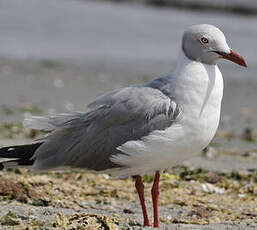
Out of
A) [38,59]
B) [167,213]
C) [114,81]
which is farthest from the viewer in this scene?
[38,59]

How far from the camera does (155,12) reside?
27578mm

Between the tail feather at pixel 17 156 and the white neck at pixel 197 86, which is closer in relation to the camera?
the white neck at pixel 197 86

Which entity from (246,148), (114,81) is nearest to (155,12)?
(114,81)

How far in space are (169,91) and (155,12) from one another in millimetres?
23244

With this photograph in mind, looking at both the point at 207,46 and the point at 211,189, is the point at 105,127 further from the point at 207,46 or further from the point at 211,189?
the point at 211,189

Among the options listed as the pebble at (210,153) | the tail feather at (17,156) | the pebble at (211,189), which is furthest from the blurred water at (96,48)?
the tail feather at (17,156)

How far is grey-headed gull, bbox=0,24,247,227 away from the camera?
4699 millimetres

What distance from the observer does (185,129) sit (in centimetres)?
468

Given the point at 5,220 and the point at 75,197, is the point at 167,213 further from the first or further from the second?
the point at 5,220

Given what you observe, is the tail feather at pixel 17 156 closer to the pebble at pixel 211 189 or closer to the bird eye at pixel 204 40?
the bird eye at pixel 204 40

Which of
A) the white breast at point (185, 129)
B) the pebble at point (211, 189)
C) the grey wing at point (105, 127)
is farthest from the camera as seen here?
the pebble at point (211, 189)

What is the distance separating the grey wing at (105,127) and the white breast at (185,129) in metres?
0.08

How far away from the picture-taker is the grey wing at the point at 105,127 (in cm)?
479

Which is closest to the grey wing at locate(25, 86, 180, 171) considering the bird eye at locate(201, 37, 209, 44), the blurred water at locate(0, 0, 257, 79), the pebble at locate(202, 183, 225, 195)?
the bird eye at locate(201, 37, 209, 44)
